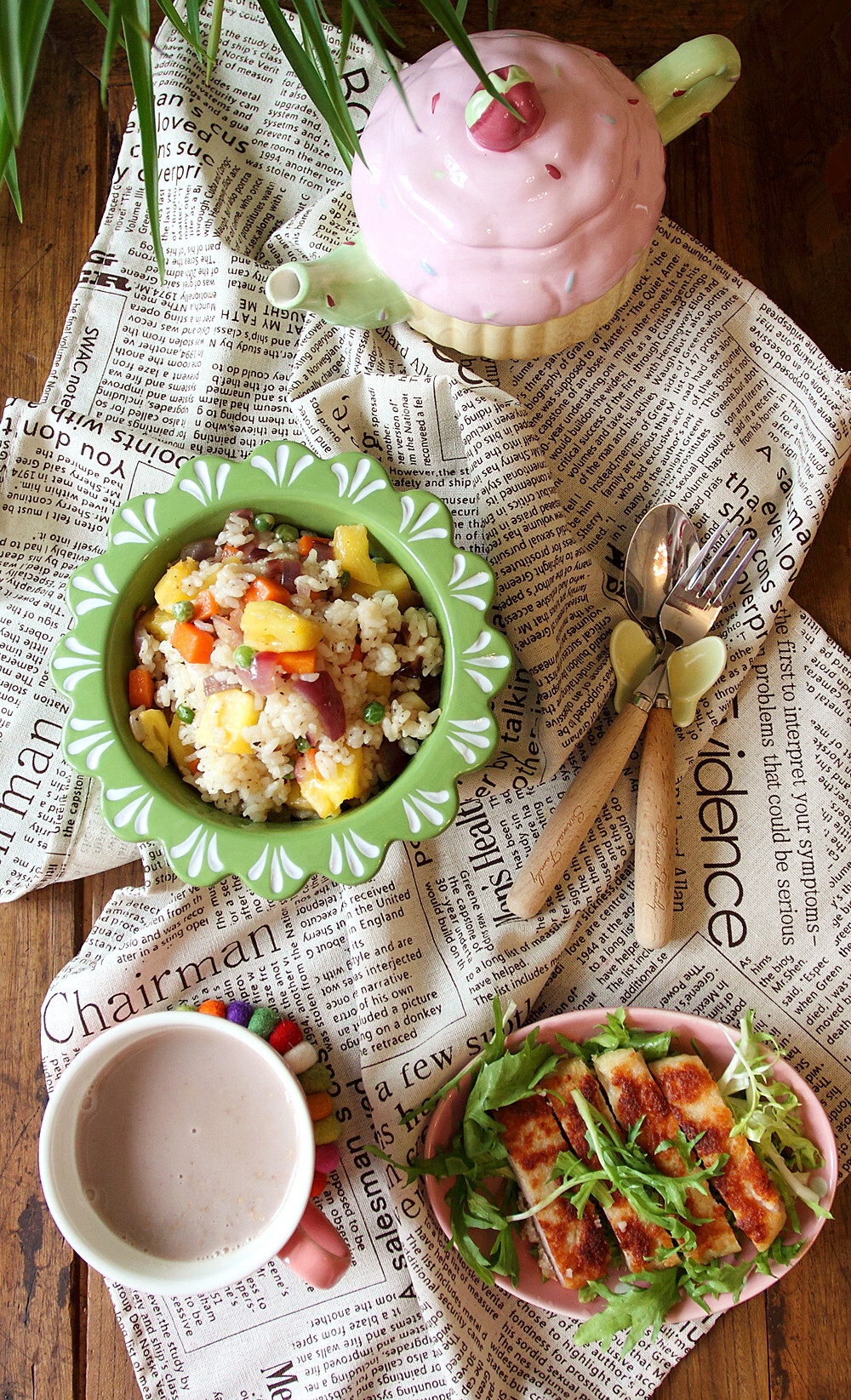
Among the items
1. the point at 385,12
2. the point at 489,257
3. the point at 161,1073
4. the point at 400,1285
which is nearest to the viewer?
the point at 489,257

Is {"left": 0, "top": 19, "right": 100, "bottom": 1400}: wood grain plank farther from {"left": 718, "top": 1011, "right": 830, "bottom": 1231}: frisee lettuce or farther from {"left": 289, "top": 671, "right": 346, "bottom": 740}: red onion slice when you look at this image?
{"left": 718, "top": 1011, "right": 830, "bottom": 1231}: frisee lettuce

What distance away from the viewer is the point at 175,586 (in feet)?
4.73

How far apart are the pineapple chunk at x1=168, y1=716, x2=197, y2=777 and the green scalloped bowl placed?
23mm

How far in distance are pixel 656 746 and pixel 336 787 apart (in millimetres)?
572

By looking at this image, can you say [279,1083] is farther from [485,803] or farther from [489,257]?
[489,257]

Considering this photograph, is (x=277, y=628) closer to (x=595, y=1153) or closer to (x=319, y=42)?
(x=319, y=42)

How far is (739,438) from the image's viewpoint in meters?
1.80

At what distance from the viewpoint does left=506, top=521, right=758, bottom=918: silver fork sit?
1.64 m

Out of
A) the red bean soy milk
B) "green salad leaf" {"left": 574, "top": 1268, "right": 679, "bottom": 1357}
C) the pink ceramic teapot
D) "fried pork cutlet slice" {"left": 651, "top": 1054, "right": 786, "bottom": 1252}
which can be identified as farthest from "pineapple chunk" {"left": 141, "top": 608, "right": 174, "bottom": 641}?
"green salad leaf" {"left": 574, "top": 1268, "right": 679, "bottom": 1357}

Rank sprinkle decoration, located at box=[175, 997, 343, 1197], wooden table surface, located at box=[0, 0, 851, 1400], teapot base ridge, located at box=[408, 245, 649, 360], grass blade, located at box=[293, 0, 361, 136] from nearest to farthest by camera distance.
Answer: grass blade, located at box=[293, 0, 361, 136] < teapot base ridge, located at box=[408, 245, 649, 360] < sprinkle decoration, located at box=[175, 997, 343, 1197] < wooden table surface, located at box=[0, 0, 851, 1400]

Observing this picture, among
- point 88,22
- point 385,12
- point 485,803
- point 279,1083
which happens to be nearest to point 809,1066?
point 485,803

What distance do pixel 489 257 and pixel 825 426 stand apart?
2.21 ft

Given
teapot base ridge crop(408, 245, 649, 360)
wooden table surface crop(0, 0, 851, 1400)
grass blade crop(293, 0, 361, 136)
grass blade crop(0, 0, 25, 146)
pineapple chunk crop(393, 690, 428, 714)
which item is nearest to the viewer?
grass blade crop(0, 0, 25, 146)

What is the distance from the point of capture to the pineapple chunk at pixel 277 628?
134 cm
